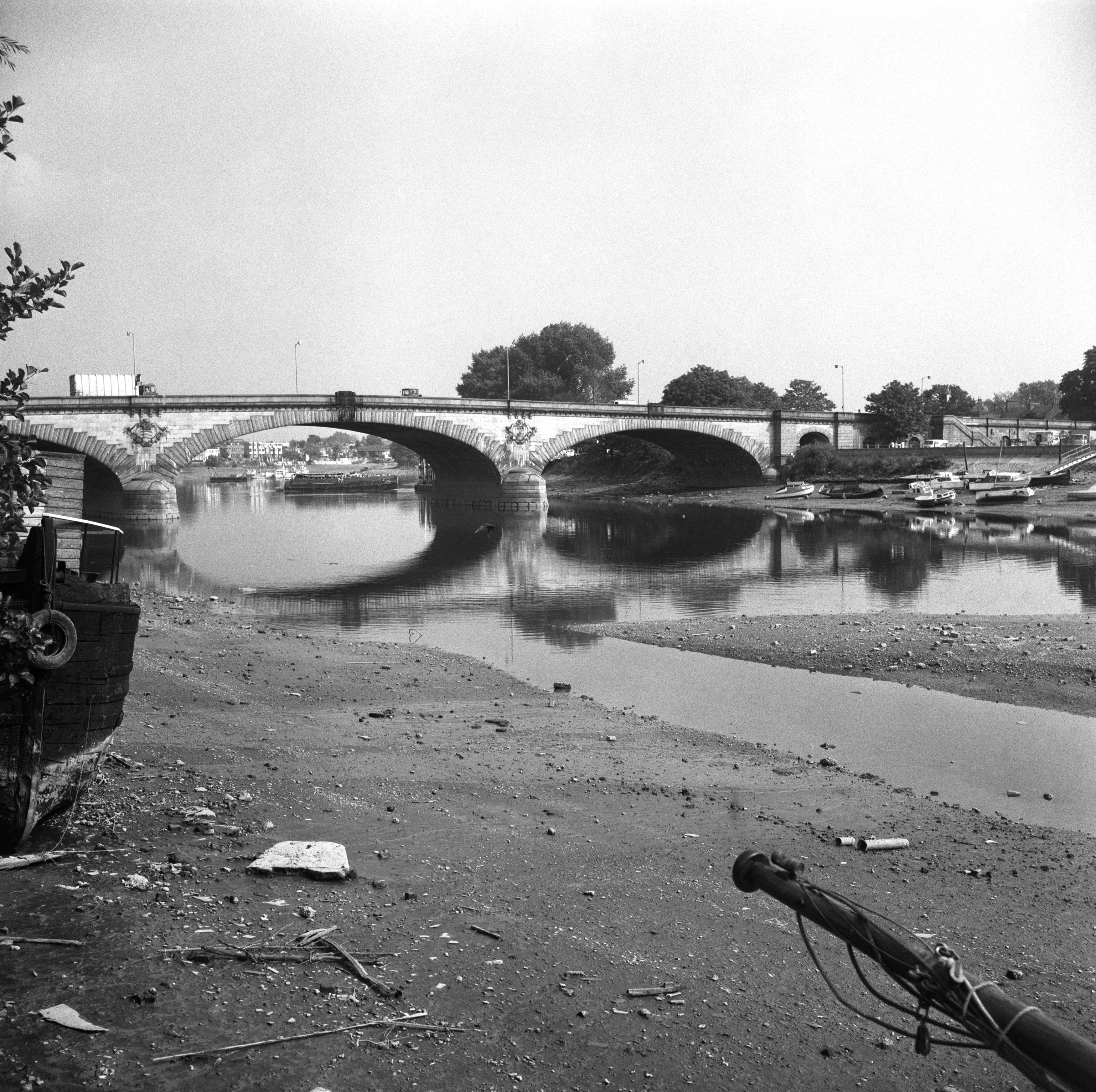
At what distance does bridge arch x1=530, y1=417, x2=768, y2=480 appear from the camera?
76.1m

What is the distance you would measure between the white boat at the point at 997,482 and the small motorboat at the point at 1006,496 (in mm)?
783

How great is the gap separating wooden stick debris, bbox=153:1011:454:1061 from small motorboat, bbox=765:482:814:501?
6949 centimetres

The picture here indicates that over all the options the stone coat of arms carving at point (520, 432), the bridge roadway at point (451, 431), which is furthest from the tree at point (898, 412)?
the stone coat of arms carving at point (520, 432)

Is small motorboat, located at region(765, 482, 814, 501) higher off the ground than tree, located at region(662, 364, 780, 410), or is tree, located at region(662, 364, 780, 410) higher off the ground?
tree, located at region(662, 364, 780, 410)

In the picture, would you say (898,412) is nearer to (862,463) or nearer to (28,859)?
(862,463)

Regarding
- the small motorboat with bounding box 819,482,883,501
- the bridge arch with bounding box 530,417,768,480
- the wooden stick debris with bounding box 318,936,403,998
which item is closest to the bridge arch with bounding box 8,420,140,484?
the bridge arch with bounding box 530,417,768,480

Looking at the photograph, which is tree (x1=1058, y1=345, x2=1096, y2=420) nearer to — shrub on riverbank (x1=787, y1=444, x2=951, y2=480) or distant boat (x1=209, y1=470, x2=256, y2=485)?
shrub on riverbank (x1=787, y1=444, x2=951, y2=480)

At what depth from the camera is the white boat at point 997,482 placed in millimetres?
63500

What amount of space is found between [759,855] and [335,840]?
19.2 feet

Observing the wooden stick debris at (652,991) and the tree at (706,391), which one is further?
the tree at (706,391)

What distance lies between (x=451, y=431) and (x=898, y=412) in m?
42.5

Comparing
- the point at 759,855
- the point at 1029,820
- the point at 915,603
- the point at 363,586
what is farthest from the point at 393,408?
the point at 759,855

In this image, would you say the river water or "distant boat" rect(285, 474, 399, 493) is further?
"distant boat" rect(285, 474, 399, 493)

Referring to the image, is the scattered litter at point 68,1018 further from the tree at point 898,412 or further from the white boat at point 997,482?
the tree at point 898,412
